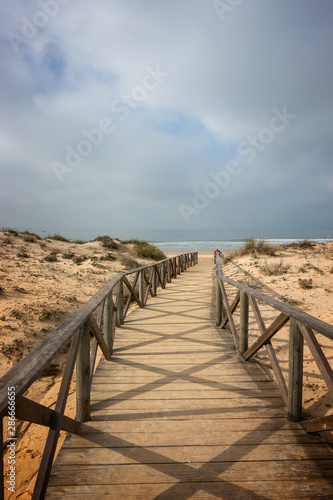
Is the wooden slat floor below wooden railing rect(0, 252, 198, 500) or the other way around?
below

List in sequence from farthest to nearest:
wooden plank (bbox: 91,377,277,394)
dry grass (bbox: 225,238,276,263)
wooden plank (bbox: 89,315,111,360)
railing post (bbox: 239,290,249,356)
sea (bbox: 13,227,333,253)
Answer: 1. sea (bbox: 13,227,333,253)
2. dry grass (bbox: 225,238,276,263)
3. railing post (bbox: 239,290,249,356)
4. wooden plank (bbox: 91,377,277,394)
5. wooden plank (bbox: 89,315,111,360)

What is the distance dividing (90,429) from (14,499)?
0.77 m

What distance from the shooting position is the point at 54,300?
7.25m

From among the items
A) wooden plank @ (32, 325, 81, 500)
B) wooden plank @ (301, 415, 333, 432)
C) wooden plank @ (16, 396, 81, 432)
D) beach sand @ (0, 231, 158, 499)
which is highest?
wooden plank @ (16, 396, 81, 432)

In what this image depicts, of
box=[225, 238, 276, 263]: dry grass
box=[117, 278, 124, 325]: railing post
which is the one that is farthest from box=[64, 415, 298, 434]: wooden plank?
box=[225, 238, 276, 263]: dry grass

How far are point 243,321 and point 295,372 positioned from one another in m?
1.35

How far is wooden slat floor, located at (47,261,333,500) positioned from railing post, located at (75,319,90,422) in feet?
0.33

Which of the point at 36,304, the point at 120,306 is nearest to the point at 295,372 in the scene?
the point at 120,306

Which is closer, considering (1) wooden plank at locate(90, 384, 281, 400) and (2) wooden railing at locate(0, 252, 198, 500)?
(2) wooden railing at locate(0, 252, 198, 500)

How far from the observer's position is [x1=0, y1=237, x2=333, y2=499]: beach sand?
3197 mm

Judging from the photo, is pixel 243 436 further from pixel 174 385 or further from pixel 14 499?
pixel 14 499

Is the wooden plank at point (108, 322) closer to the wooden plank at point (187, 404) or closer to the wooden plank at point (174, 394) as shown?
the wooden plank at point (174, 394)

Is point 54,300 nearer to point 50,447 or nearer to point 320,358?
point 50,447

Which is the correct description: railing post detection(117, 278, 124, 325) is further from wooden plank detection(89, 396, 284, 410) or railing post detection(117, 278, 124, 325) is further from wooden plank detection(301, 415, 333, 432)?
wooden plank detection(301, 415, 333, 432)
